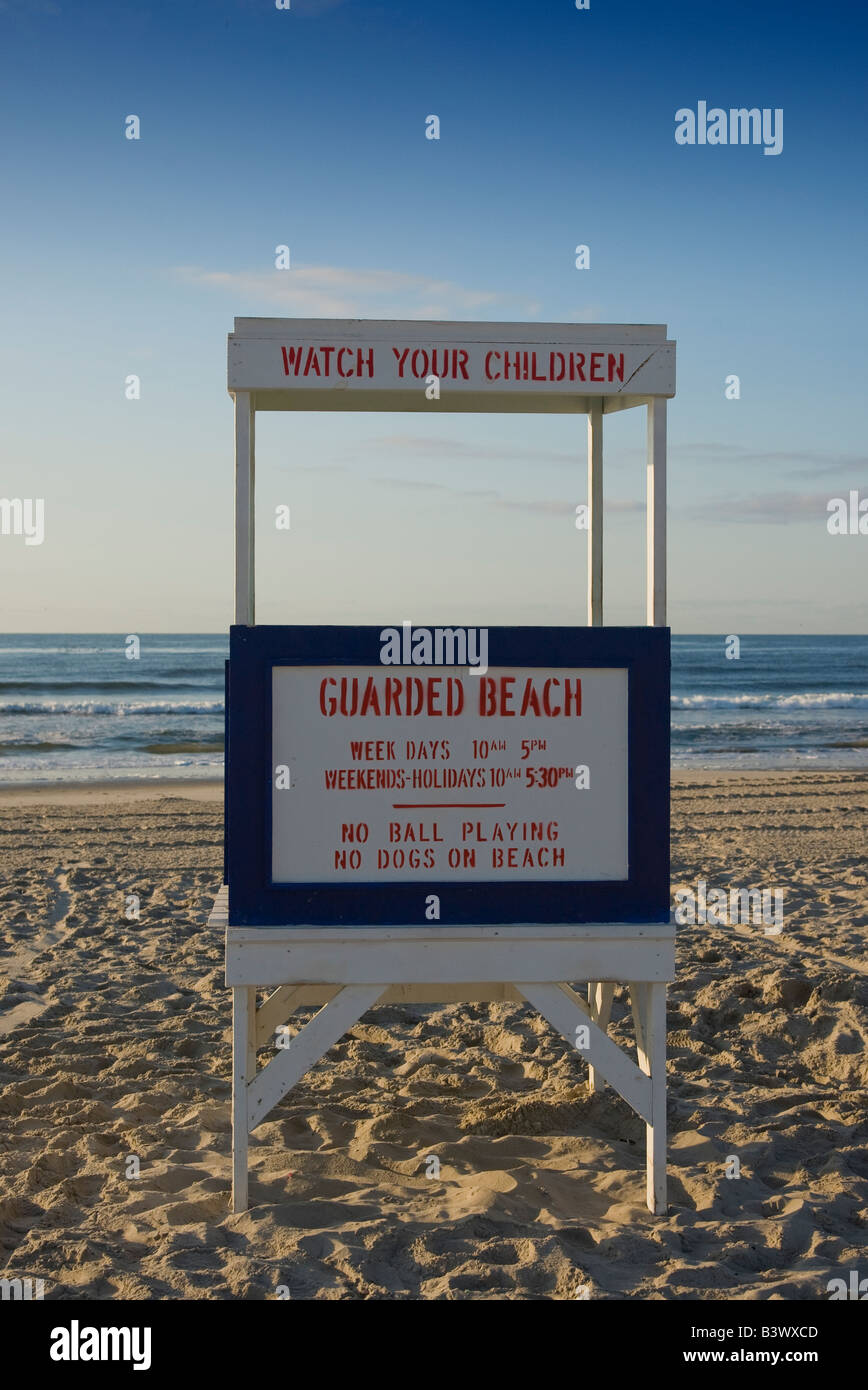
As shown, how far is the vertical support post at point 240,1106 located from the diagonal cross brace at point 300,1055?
0.12 ft

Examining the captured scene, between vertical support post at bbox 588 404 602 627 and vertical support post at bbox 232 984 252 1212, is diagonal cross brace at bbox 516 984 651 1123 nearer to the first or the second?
vertical support post at bbox 232 984 252 1212

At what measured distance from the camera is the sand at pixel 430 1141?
3.73m

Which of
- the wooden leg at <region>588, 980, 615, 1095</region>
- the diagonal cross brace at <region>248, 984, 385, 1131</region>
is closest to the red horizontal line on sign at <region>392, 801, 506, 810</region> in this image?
the diagonal cross brace at <region>248, 984, 385, 1131</region>

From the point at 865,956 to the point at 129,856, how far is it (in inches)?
276

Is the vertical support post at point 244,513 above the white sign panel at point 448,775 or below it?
above

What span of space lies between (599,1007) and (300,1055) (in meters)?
1.61

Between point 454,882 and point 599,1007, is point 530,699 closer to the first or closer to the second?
point 454,882

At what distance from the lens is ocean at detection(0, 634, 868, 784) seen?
2164 centimetres

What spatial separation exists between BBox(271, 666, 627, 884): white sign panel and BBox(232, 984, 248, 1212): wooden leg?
0.51 meters

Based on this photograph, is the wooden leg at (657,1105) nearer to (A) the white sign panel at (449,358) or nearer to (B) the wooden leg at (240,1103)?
(B) the wooden leg at (240,1103)

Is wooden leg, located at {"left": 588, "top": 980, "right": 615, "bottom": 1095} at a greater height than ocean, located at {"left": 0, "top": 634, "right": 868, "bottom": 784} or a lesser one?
lesser

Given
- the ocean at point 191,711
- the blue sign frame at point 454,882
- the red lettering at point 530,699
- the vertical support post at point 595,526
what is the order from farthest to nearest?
the ocean at point 191,711
the vertical support post at point 595,526
the red lettering at point 530,699
the blue sign frame at point 454,882

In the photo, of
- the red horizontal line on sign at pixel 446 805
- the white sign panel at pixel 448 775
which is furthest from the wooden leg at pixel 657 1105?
the red horizontal line on sign at pixel 446 805

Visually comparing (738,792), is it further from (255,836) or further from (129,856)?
(255,836)
